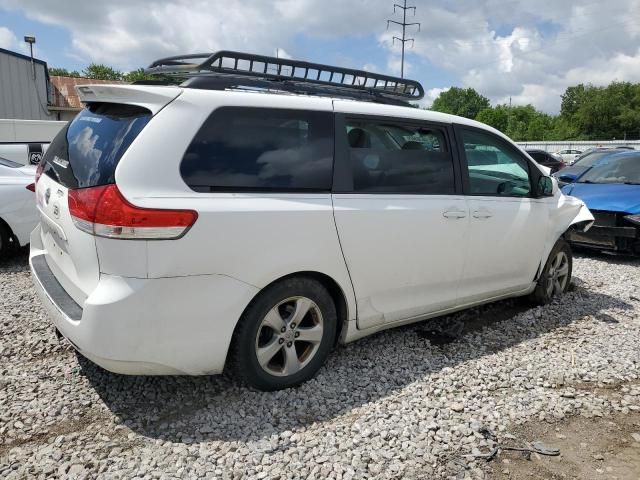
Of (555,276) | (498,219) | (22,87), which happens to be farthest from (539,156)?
(22,87)

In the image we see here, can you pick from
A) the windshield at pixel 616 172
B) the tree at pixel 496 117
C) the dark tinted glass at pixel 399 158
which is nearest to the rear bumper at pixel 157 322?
the dark tinted glass at pixel 399 158

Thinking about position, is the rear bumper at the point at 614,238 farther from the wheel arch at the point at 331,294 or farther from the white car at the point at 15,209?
the white car at the point at 15,209

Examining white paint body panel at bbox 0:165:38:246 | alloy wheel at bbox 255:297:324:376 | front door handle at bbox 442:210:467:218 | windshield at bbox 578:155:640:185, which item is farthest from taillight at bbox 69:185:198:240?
windshield at bbox 578:155:640:185

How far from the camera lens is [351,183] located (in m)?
3.33

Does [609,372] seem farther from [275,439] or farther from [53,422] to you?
[53,422]

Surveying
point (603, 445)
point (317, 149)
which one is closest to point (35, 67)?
point (317, 149)

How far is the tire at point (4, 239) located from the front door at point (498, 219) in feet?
17.7

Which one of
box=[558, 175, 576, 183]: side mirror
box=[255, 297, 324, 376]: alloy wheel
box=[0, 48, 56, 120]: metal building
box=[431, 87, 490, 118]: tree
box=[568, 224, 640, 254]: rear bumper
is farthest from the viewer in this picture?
box=[431, 87, 490, 118]: tree

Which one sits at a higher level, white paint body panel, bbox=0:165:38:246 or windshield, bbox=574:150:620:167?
windshield, bbox=574:150:620:167

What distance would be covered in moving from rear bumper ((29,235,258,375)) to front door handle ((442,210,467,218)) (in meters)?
1.60

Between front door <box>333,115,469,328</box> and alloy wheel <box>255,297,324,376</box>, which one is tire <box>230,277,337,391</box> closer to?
alloy wheel <box>255,297,324,376</box>

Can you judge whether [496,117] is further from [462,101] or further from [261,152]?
[261,152]

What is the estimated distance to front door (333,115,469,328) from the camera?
3322 mm

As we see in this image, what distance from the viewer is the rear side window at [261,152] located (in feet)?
9.16
